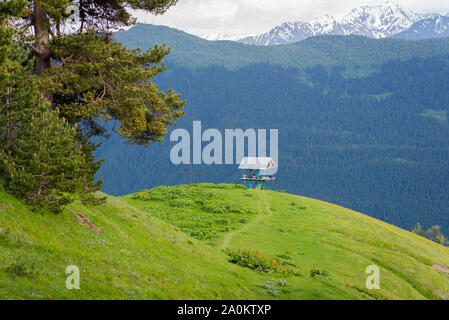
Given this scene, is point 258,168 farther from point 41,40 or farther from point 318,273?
point 41,40

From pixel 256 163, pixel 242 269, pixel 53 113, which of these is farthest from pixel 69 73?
pixel 256 163

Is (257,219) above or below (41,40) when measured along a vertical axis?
below

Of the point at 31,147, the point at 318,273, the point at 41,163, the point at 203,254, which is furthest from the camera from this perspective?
the point at 318,273

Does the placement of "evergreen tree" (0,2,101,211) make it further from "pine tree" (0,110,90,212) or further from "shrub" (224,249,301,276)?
"shrub" (224,249,301,276)

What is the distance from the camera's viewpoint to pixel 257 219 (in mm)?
35719

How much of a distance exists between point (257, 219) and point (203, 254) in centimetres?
1492

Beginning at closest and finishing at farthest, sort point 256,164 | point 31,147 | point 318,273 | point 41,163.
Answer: point 41,163 → point 31,147 → point 318,273 → point 256,164

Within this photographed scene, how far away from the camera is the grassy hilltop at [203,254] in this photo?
1239cm

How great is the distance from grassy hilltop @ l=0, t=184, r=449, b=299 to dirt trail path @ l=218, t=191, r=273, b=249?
13 centimetres

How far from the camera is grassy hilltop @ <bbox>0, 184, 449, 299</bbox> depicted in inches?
488

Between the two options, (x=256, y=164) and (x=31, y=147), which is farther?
(x=256, y=164)

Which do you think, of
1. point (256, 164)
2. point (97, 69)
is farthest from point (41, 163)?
point (256, 164)

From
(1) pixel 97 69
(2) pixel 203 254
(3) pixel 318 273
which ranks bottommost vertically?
(3) pixel 318 273
